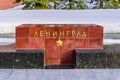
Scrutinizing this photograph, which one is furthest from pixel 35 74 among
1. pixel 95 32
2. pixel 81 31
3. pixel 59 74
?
pixel 95 32

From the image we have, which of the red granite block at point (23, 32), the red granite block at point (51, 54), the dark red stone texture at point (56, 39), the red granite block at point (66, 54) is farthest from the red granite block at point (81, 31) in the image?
the red granite block at point (23, 32)

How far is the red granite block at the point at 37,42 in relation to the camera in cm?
690

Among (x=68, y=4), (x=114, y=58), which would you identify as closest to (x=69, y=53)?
(x=114, y=58)

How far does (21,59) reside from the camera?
6.68m

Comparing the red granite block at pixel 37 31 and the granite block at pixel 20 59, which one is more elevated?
the red granite block at pixel 37 31

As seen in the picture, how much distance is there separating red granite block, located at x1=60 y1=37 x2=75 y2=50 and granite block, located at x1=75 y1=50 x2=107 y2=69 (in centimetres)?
24

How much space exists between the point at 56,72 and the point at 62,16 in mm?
3921

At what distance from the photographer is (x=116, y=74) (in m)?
6.29

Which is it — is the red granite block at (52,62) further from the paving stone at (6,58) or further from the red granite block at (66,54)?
the paving stone at (6,58)

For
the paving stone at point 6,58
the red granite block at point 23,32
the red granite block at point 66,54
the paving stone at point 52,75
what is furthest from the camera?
the red granite block at point 66,54

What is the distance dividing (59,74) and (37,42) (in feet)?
2.91

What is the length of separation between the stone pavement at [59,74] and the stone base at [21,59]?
12 centimetres

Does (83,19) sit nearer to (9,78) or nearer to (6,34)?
(6,34)

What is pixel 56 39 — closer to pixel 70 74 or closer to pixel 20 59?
pixel 20 59
